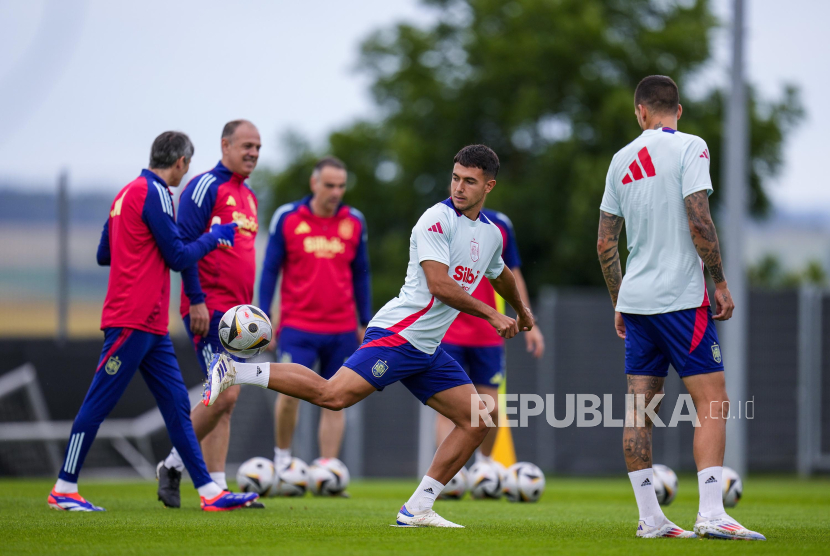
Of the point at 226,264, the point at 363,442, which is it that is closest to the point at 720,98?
the point at 363,442

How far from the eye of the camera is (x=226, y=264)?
23.0 feet

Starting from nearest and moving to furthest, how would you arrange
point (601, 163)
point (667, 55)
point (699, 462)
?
point (699, 462)
point (601, 163)
point (667, 55)

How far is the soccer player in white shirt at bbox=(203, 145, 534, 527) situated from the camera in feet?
17.6

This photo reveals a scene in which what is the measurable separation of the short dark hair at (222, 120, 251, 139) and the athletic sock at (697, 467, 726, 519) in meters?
4.11

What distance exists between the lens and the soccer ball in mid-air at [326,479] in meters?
8.27

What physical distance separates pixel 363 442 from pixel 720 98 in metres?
17.1

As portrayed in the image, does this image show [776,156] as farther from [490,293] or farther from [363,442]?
[490,293]

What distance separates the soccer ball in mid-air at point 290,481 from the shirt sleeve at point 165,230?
254cm

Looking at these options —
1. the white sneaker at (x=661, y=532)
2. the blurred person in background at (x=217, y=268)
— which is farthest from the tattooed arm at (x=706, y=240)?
the blurred person in background at (x=217, y=268)

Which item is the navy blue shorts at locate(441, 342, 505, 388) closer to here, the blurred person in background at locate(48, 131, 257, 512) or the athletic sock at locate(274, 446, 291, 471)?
the athletic sock at locate(274, 446, 291, 471)

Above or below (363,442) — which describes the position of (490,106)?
above

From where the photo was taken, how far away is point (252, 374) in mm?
5305

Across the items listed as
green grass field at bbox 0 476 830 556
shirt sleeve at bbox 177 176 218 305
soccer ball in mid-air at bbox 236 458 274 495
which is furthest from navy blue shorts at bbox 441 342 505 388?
shirt sleeve at bbox 177 176 218 305

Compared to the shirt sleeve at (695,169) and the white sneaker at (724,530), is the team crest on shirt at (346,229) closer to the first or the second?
the shirt sleeve at (695,169)
